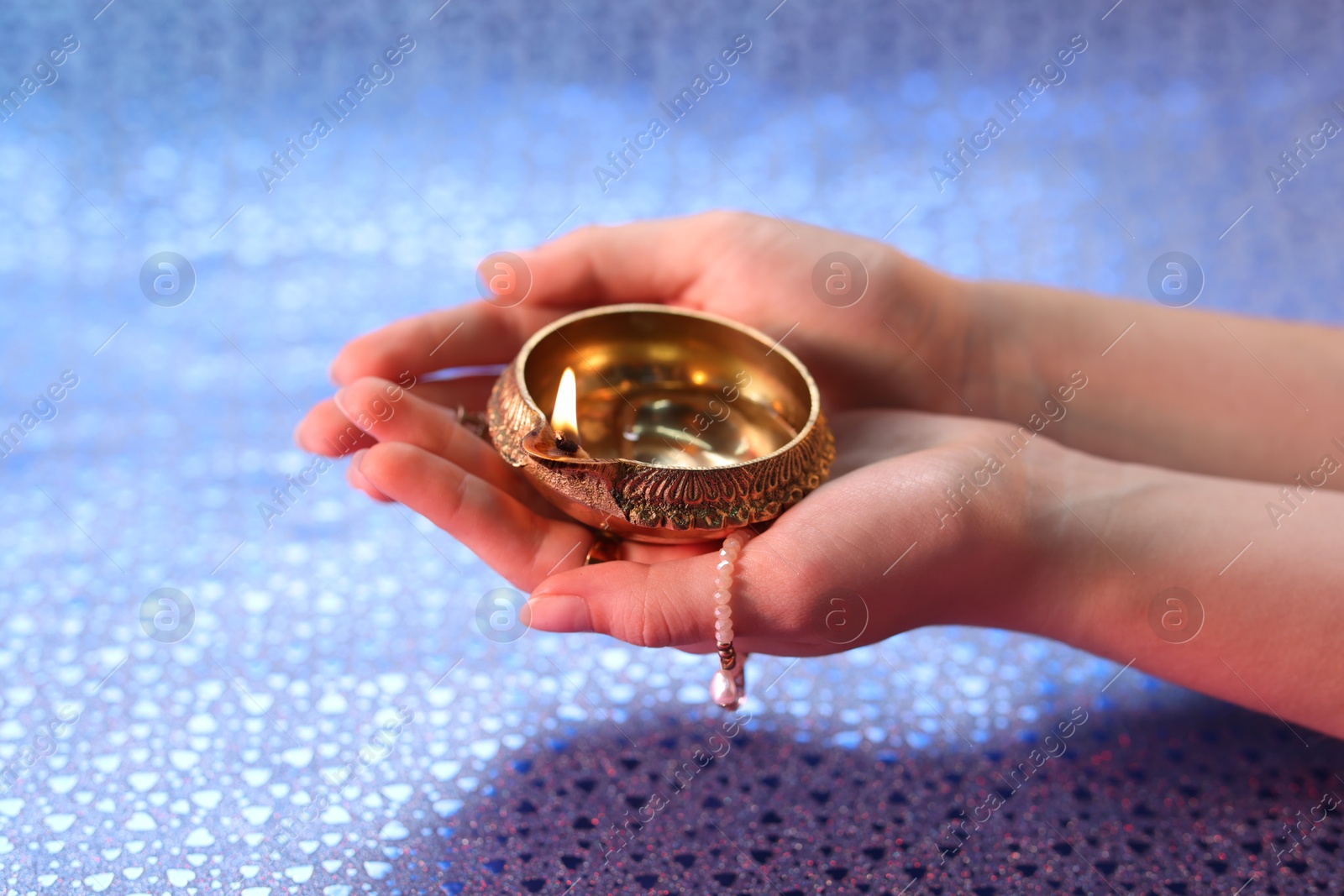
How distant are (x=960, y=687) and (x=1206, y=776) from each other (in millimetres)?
364

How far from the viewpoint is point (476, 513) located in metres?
1.31

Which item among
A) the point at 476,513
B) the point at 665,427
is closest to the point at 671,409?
the point at 665,427

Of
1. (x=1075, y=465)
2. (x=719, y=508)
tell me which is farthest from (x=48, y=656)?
(x=1075, y=465)

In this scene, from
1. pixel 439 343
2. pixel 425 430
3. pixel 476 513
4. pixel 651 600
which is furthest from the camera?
pixel 439 343

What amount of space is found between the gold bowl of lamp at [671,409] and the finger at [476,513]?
5cm

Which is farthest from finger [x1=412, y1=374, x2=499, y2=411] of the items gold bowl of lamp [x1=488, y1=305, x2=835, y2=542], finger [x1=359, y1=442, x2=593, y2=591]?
finger [x1=359, y1=442, x2=593, y2=591]

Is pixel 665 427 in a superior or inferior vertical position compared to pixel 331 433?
inferior

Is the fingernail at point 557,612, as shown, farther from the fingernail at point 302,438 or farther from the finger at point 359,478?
the fingernail at point 302,438

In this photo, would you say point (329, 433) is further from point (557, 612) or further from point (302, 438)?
point (557, 612)

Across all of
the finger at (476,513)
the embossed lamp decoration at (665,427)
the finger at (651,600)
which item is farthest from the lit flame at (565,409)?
the finger at (651,600)

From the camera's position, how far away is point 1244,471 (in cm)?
190

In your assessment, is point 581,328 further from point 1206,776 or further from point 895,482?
point 1206,776

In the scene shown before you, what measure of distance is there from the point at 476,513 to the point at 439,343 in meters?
0.50

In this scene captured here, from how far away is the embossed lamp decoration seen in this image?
4.31ft
